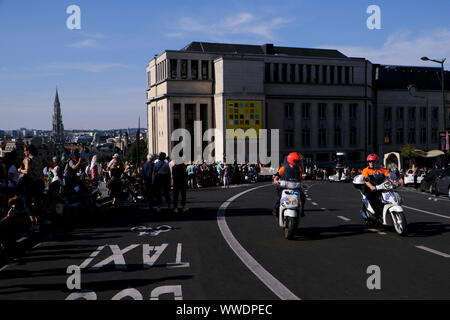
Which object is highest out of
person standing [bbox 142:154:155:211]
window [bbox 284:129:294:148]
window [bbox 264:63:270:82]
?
window [bbox 264:63:270:82]

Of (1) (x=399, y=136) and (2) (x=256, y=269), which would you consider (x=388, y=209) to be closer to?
(2) (x=256, y=269)

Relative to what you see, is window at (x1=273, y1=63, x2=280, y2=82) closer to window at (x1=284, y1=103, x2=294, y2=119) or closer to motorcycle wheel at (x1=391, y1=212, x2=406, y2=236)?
window at (x1=284, y1=103, x2=294, y2=119)

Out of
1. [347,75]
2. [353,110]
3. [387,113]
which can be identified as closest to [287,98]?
[347,75]

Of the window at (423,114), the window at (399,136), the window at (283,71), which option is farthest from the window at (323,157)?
the window at (423,114)

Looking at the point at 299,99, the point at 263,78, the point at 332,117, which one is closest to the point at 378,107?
the point at 332,117

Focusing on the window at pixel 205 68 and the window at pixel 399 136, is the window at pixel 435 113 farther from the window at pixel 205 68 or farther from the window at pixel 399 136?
the window at pixel 205 68

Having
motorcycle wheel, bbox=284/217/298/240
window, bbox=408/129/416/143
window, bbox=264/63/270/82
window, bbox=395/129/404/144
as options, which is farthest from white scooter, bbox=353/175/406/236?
window, bbox=408/129/416/143

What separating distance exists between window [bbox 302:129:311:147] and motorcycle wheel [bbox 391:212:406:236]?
243 feet

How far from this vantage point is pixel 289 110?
275 feet

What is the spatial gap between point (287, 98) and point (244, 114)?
10.6 m

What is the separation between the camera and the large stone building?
76312 millimetres

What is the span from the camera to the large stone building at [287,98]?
7631 centimetres
